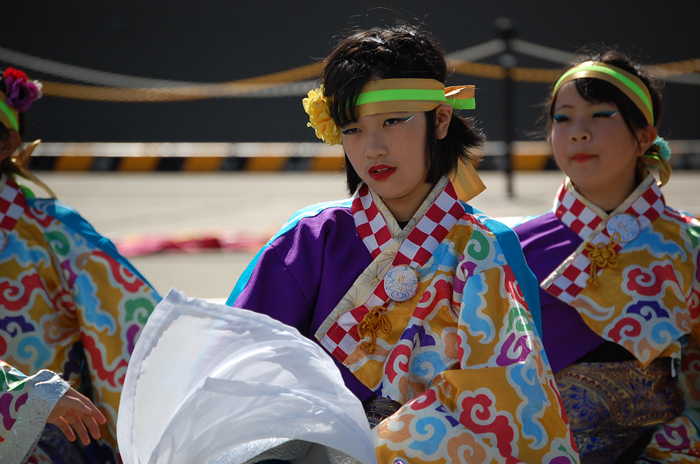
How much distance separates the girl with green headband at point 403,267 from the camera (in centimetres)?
131

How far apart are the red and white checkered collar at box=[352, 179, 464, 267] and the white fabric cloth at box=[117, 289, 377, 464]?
13.0 inches

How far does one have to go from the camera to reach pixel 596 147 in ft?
6.00

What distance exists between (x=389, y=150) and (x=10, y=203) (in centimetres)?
93

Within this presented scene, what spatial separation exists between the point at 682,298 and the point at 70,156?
324 inches

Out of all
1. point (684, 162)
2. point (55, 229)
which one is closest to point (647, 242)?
point (55, 229)

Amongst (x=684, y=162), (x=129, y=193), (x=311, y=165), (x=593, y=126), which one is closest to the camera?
(x=593, y=126)

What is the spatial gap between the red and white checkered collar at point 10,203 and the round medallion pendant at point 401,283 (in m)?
0.92

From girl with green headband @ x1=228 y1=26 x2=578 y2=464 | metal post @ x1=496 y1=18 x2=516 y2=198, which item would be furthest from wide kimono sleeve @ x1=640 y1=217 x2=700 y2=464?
metal post @ x1=496 y1=18 x2=516 y2=198

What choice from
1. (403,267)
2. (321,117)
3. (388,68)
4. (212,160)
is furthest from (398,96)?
(212,160)

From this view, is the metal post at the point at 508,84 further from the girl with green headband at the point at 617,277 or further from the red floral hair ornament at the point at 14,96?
the red floral hair ornament at the point at 14,96

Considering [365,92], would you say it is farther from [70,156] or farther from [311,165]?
[70,156]

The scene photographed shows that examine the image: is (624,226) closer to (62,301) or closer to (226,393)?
(226,393)

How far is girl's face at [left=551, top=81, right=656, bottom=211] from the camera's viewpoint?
183 cm

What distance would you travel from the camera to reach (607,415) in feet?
5.64
